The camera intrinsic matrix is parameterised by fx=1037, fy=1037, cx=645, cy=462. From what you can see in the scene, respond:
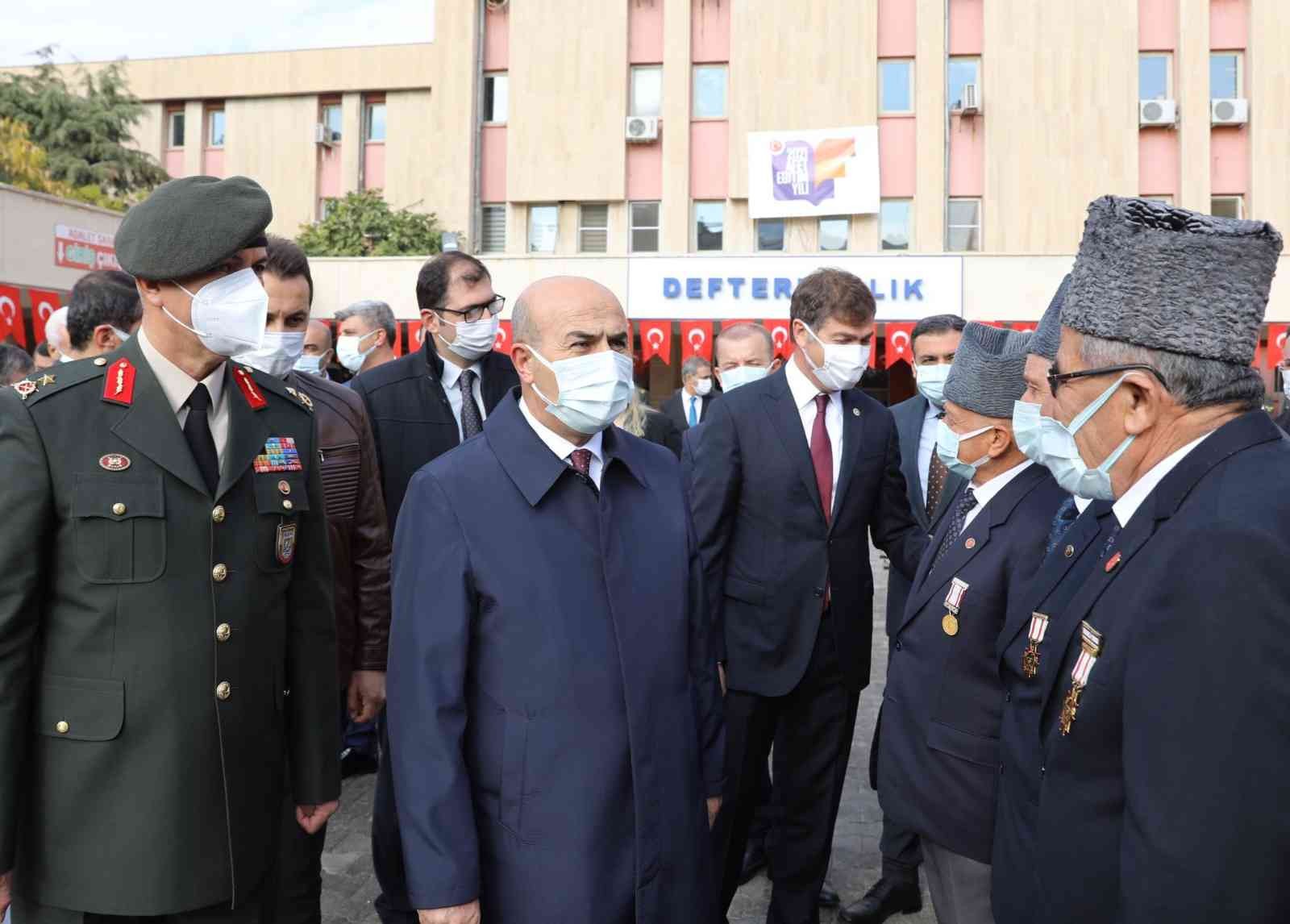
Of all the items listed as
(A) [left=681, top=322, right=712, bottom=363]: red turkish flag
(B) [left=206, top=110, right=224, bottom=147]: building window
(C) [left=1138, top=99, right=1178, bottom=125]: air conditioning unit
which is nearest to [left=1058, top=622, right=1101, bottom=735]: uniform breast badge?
(A) [left=681, top=322, right=712, bottom=363]: red turkish flag

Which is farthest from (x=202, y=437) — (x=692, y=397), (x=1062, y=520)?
(x=692, y=397)

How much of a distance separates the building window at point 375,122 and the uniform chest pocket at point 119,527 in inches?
1046

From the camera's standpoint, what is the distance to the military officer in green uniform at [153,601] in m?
2.14

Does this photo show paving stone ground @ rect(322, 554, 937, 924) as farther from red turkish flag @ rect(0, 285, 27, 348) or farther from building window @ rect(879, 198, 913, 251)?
building window @ rect(879, 198, 913, 251)

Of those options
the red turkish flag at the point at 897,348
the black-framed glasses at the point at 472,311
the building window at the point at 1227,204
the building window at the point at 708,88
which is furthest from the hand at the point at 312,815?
the building window at the point at 1227,204

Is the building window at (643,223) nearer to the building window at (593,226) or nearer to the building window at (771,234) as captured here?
the building window at (593,226)

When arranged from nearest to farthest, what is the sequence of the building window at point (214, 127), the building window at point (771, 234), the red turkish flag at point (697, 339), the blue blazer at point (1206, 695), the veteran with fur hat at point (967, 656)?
1. the blue blazer at point (1206, 695)
2. the veteran with fur hat at point (967, 656)
3. the red turkish flag at point (697, 339)
4. the building window at point (771, 234)
5. the building window at point (214, 127)

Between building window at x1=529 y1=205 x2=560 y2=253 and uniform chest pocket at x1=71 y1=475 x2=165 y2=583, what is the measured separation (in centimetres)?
2254

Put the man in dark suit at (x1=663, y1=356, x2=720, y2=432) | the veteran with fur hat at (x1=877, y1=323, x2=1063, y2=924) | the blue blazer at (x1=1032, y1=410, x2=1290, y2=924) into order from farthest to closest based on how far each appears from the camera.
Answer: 1. the man in dark suit at (x1=663, y1=356, x2=720, y2=432)
2. the veteran with fur hat at (x1=877, y1=323, x2=1063, y2=924)
3. the blue blazer at (x1=1032, y1=410, x2=1290, y2=924)

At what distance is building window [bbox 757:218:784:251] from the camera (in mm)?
23297

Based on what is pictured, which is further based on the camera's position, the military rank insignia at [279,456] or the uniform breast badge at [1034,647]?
the military rank insignia at [279,456]

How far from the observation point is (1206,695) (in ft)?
4.65

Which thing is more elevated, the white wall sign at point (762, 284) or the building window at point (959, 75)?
the building window at point (959, 75)

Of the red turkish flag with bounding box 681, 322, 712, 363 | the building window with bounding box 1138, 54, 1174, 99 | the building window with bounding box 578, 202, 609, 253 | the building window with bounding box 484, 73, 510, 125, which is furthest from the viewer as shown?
the building window with bounding box 484, 73, 510, 125
